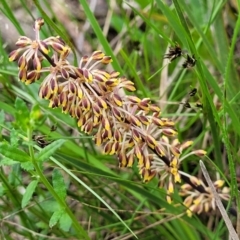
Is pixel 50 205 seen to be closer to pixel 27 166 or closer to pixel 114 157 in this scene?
pixel 27 166

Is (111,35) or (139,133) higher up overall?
(111,35)

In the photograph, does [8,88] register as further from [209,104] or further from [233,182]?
[233,182]

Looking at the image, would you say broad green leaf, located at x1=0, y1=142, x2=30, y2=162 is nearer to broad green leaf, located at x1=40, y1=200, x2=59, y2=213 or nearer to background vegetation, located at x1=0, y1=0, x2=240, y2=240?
background vegetation, located at x1=0, y1=0, x2=240, y2=240

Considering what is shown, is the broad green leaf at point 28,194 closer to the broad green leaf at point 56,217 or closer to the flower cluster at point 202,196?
the broad green leaf at point 56,217

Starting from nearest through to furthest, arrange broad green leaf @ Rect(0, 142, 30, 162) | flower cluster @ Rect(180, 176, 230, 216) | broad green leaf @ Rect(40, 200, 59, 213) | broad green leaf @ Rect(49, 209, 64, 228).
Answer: broad green leaf @ Rect(0, 142, 30, 162), broad green leaf @ Rect(49, 209, 64, 228), broad green leaf @ Rect(40, 200, 59, 213), flower cluster @ Rect(180, 176, 230, 216)

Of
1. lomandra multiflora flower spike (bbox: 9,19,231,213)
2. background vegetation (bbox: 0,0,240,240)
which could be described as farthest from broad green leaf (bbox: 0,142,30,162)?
lomandra multiflora flower spike (bbox: 9,19,231,213)

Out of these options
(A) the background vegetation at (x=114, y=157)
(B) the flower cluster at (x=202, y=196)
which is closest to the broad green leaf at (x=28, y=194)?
(A) the background vegetation at (x=114, y=157)

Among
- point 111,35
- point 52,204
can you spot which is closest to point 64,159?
point 52,204
